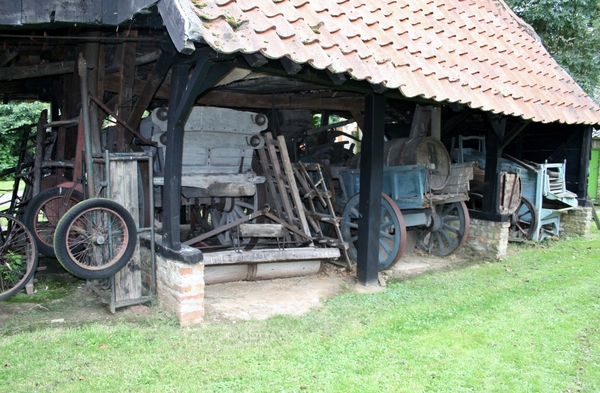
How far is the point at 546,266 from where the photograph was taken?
Answer: 7.83m

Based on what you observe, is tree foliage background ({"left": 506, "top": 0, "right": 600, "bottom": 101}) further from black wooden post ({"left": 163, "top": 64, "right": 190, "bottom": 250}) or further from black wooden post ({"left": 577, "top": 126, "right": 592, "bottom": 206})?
black wooden post ({"left": 163, "top": 64, "right": 190, "bottom": 250})


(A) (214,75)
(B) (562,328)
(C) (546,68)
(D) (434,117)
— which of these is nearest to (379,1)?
(D) (434,117)

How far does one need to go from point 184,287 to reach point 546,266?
236 inches

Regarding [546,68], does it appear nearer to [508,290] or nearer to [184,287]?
[508,290]

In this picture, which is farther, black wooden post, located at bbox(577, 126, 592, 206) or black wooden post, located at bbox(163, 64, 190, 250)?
black wooden post, located at bbox(577, 126, 592, 206)

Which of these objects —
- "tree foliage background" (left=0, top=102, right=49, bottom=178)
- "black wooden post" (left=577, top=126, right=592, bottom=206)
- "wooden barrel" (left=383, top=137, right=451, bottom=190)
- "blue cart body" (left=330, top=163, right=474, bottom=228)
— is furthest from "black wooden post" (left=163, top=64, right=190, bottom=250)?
"tree foliage background" (left=0, top=102, right=49, bottom=178)

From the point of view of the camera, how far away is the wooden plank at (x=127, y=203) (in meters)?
5.09

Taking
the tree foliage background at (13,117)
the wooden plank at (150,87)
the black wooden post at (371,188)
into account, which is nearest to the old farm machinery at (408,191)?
the black wooden post at (371,188)

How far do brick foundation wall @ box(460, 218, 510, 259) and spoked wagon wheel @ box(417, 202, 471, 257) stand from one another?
1.18 ft

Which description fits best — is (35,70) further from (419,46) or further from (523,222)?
(523,222)

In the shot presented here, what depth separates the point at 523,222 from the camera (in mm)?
9672

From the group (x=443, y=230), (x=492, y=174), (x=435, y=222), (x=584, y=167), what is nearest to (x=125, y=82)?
(x=435, y=222)

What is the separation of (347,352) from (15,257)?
141 inches

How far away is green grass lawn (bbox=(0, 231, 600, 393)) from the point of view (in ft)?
12.0
